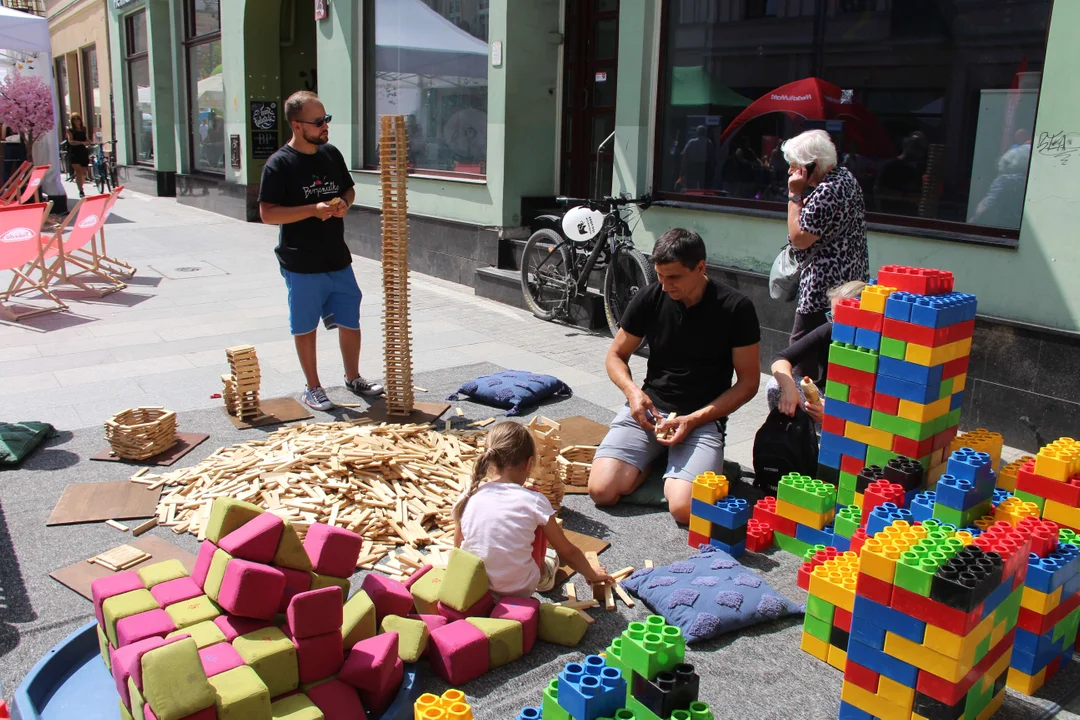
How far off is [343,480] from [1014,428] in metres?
4.46

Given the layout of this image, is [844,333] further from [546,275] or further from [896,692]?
[546,275]

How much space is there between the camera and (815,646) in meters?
3.49

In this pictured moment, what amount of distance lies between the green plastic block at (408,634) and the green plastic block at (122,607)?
31.8 inches

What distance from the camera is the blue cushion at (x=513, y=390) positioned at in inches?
261

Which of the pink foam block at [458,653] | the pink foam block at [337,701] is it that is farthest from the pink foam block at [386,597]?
the pink foam block at [337,701]

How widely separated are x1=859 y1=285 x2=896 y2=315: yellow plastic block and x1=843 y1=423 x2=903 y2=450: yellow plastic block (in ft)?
1.85

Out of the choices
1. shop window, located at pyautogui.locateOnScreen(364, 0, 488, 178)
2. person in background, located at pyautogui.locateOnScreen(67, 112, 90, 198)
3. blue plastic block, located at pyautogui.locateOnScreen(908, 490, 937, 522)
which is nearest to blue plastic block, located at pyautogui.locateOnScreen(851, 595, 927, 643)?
blue plastic block, located at pyautogui.locateOnScreen(908, 490, 937, 522)

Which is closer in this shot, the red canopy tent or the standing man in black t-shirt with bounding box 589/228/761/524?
the standing man in black t-shirt with bounding box 589/228/761/524

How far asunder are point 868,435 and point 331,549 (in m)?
2.55

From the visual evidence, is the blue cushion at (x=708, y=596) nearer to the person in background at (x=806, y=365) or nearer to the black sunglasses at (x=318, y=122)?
the person in background at (x=806, y=365)

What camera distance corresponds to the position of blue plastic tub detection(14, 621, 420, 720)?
2.88 m

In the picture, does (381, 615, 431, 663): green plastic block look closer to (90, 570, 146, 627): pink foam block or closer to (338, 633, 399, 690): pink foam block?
(338, 633, 399, 690): pink foam block

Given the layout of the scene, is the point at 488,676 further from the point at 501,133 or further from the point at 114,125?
the point at 114,125

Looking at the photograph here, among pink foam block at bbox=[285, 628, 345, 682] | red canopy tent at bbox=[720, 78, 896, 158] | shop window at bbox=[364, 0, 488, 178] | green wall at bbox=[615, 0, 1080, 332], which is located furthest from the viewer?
shop window at bbox=[364, 0, 488, 178]
